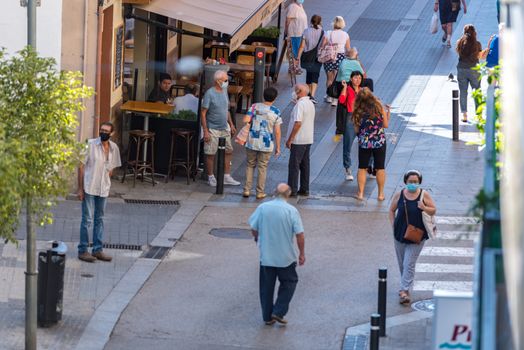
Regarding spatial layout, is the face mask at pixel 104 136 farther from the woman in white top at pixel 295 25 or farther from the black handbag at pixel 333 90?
the woman in white top at pixel 295 25

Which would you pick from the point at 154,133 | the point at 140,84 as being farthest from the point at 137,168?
the point at 140,84

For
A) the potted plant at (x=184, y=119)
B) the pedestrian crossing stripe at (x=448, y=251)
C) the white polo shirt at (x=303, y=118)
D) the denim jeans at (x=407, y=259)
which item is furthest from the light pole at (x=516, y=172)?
the potted plant at (x=184, y=119)

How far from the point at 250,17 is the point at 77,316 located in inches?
362

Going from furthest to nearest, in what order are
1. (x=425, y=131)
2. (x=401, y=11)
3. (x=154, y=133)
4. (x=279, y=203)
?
(x=401, y=11), (x=425, y=131), (x=154, y=133), (x=279, y=203)

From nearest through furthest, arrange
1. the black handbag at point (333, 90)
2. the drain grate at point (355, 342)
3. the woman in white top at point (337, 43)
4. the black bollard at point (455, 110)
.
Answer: the drain grate at point (355, 342) → the black bollard at point (455, 110) → the black handbag at point (333, 90) → the woman in white top at point (337, 43)

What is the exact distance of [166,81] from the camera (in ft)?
66.5

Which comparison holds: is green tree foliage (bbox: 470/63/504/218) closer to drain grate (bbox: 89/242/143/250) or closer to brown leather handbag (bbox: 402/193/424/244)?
brown leather handbag (bbox: 402/193/424/244)

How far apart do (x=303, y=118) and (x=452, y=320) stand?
9.42m

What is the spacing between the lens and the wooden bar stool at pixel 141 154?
1886cm

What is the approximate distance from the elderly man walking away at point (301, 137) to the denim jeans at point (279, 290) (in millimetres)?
5274

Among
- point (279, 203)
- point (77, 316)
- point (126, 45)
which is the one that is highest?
point (126, 45)

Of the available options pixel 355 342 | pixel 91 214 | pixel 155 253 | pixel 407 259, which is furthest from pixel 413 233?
pixel 91 214

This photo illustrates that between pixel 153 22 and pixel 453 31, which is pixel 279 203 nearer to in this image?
pixel 153 22

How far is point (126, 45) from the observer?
20.2m
